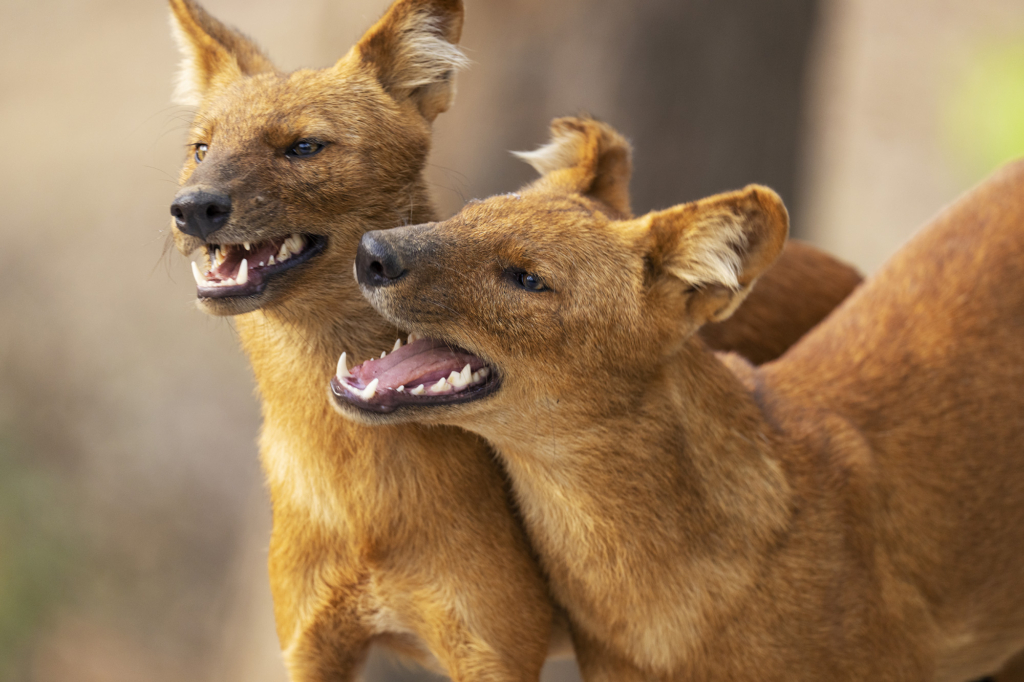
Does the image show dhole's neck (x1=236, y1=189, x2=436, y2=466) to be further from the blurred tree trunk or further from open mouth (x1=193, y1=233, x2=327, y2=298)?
the blurred tree trunk

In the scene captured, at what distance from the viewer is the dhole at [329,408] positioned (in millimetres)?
3520

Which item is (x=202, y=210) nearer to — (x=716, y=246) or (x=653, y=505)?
(x=716, y=246)

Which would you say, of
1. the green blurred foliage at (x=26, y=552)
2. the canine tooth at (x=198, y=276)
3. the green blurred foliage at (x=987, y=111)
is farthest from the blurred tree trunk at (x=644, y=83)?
the green blurred foliage at (x=987, y=111)

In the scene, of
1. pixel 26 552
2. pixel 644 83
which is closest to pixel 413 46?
pixel 644 83

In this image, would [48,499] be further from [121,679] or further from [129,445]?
[121,679]

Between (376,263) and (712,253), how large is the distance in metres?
1.08

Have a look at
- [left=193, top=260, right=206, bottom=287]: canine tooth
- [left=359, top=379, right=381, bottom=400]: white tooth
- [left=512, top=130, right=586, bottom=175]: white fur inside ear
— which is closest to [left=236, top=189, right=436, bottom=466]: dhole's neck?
[left=193, top=260, right=206, bottom=287]: canine tooth

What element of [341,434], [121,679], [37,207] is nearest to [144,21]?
[37,207]

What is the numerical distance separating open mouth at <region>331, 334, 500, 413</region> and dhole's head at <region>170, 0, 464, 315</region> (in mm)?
299

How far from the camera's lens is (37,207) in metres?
11.3

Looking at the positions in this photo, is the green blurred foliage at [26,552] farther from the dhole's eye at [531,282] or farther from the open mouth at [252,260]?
the dhole's eye at [531,282]

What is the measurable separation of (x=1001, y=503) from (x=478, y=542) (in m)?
2.28

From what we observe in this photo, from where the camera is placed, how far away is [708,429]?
3.95 m

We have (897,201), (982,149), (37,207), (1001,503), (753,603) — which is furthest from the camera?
(897,201)
